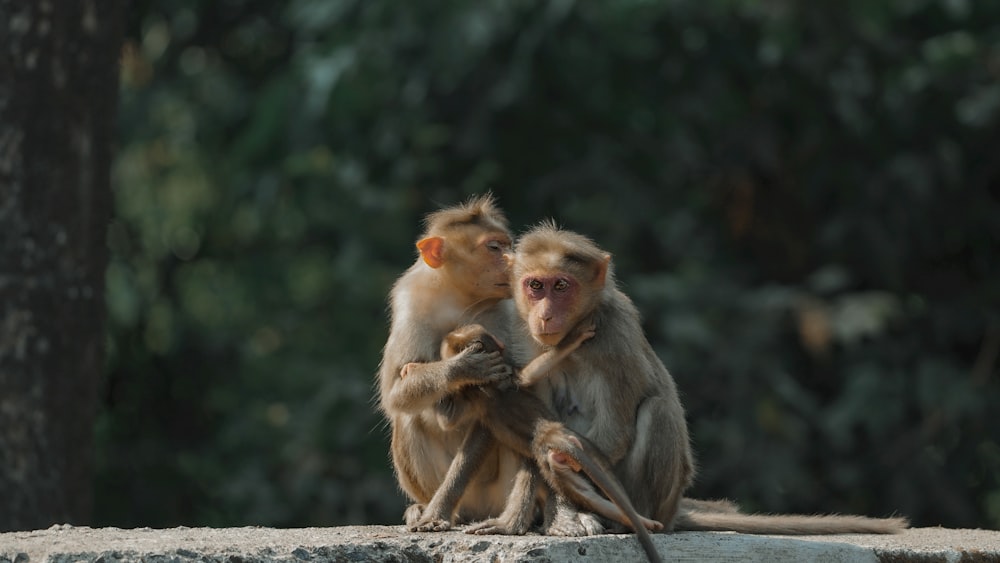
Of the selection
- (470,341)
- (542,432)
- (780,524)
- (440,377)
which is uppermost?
(470,341)

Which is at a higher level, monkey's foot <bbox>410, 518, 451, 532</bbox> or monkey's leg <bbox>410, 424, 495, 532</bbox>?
monkey's leg <bbox>410, 424, 495, 532</bbox>

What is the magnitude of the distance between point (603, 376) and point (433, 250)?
38.0 inches

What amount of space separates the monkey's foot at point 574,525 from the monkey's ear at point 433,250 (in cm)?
122

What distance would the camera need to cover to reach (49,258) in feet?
26.3

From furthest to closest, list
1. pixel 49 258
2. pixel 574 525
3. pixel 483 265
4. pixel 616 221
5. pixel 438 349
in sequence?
pixel 616 221
pixel 49 258
pixel 483 265
pixel 438 349
pixel 574 525

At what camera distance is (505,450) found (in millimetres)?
5934

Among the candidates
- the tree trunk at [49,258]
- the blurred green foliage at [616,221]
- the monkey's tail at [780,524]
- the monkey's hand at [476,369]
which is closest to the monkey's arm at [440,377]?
the monkey's hand at [476,369]

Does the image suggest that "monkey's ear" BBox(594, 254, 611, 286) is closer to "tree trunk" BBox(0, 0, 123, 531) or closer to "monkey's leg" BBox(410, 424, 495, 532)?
"monkey's leg" BBox(410, 424, 495, 532)

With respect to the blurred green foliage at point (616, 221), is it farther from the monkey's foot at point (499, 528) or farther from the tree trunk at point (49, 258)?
the monkey's foot at point (499, 528)

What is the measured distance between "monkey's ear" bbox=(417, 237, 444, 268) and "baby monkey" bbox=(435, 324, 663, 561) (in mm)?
425

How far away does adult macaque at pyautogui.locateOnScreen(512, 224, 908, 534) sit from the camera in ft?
18.9

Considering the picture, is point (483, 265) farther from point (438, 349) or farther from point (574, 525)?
point (574, 525)

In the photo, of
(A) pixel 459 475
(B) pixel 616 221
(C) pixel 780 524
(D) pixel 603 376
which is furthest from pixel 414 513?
(B) pixel 616 221

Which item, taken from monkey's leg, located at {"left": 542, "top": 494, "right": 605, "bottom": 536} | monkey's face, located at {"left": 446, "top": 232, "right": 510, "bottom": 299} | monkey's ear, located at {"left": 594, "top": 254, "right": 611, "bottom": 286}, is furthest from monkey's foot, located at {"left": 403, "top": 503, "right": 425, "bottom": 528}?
monkey's ear, located at {"left": 594, "top": 254, "right": 611, "bottom": 286}
